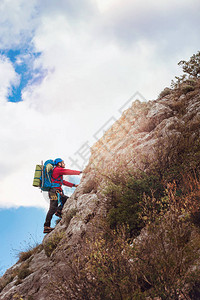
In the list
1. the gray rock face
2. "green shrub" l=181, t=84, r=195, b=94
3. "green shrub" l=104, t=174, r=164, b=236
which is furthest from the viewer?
"green shrub" l=181, t=84, r=195, b=94

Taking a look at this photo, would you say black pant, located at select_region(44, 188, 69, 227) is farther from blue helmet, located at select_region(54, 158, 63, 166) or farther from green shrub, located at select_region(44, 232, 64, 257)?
green shrub, located at select_region(44, 232, 64, 257)

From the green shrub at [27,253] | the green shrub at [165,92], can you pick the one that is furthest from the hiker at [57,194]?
the green shrub at [165,92]

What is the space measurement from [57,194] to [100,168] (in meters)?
2.44

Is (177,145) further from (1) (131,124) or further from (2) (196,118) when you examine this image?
(1) (131,124)

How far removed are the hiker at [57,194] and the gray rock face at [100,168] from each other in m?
0.52

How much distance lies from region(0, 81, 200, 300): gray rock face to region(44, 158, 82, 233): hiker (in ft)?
1.71

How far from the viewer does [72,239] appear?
19.8 ft

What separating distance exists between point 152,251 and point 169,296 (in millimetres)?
570

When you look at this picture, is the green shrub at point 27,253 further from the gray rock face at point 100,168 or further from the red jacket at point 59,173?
the red jacket at point 59,173

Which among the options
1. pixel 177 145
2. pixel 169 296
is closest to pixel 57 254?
pixel 169 296

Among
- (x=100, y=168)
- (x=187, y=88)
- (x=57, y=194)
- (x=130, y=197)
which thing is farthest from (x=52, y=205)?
(x=187, y=88)

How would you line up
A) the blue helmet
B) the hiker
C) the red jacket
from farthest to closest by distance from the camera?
the blue helmet < the red jacket < the hiker

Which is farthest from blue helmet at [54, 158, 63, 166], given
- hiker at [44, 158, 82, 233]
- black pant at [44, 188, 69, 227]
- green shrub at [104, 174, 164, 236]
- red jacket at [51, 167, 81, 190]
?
green shrub at [104, 174, 164, 236]

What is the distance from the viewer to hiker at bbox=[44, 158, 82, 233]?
28.6 feet
